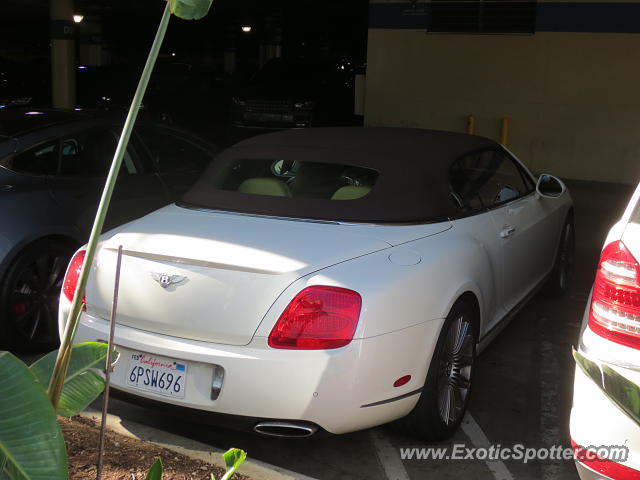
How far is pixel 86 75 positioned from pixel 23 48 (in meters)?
22.5

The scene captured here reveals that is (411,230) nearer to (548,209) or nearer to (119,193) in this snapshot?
(548,209)

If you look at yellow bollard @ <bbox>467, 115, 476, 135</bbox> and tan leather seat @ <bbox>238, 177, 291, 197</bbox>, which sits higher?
tan leather seat @ <bbox>238, 177, 291, 197</bbox>

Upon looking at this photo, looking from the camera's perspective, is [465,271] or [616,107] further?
[616,107]

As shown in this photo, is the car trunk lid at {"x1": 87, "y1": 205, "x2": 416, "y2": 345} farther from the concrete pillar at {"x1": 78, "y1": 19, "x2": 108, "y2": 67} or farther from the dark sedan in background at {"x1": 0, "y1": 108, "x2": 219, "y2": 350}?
the concrete pillar at {"x1": 78, "y1": 19, "x2": 108, "y2": 67}

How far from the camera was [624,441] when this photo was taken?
270 centimetres

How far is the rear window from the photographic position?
434 centimetres

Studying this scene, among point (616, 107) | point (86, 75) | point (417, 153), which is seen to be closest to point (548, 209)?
point (417, 153)

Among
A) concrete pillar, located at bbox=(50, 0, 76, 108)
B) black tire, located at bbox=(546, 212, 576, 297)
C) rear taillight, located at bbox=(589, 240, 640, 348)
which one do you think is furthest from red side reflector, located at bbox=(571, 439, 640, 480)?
concrete pillar, located at bbox=(50, 0, 76, 108)

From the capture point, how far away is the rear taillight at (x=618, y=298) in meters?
2.84

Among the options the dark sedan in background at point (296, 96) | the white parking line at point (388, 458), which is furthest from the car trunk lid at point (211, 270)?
the dark sedan in background at point (296, 96)

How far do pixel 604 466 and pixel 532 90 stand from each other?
11054 mm

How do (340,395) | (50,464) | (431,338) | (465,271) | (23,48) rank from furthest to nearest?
(23,48), (465,271), (431,338), (340,395), (50,464)

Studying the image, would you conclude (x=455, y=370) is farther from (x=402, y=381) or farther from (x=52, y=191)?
(x=52, y=191)

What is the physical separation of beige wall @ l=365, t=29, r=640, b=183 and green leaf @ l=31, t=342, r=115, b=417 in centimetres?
1157
